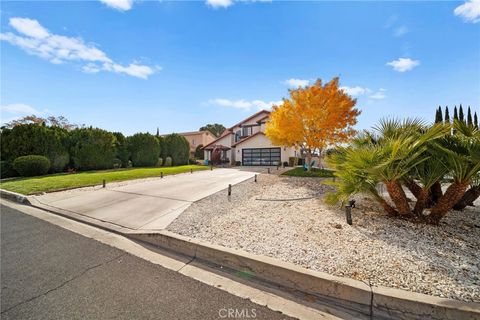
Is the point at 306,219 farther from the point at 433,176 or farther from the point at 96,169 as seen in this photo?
the point at 96,169

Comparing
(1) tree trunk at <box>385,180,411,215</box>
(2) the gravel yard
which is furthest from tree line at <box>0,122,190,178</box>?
(1) tree trunk at <box>385,180,411,215</box>

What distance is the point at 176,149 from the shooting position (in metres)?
24.8

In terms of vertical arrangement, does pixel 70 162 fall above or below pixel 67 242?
above

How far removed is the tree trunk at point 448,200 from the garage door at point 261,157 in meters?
20.5

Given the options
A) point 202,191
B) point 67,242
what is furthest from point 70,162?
point 67,242

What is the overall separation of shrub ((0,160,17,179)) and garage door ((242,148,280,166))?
2045 cm

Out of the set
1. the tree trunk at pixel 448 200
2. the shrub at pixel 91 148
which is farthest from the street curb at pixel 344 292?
the shrub at pixel 91 148

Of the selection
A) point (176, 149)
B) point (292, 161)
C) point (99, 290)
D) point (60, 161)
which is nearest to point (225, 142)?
point (176, 149)

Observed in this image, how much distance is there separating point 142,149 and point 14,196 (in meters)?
13.4

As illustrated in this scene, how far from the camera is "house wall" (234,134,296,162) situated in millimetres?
24844

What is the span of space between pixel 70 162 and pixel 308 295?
1936 centimetres

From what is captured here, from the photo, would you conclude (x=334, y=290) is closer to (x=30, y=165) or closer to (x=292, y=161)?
(x=30, y=165)

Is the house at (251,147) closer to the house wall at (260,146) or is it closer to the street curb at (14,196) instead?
the house wall at (260,146)

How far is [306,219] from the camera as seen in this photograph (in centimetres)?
478
